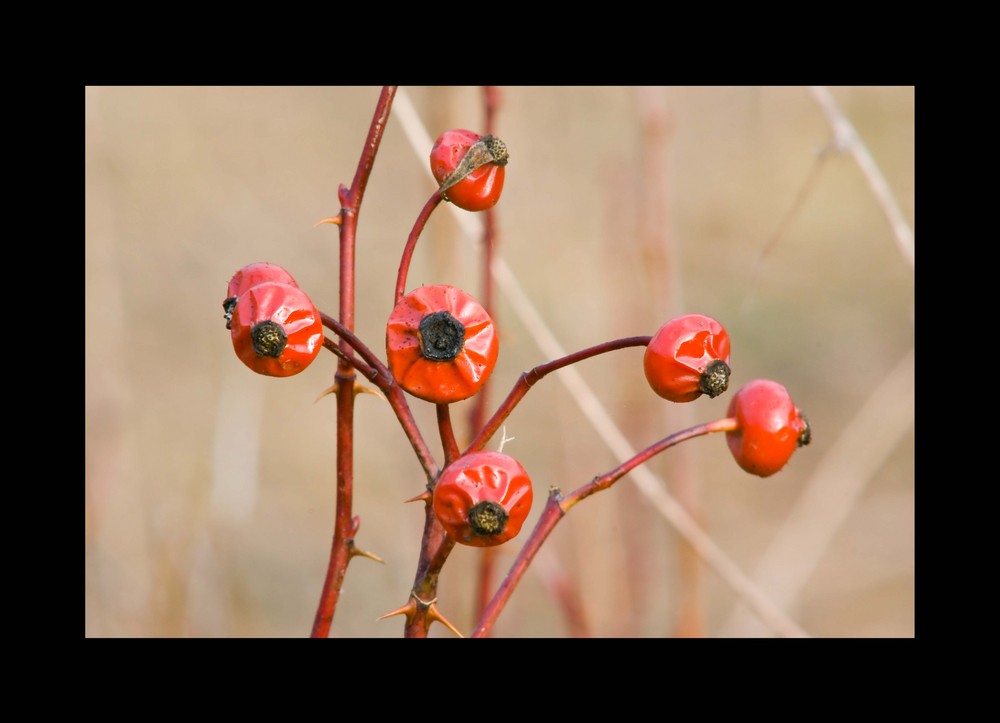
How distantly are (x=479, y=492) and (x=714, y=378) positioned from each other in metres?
0.44

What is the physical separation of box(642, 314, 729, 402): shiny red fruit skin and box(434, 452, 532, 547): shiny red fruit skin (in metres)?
0.31

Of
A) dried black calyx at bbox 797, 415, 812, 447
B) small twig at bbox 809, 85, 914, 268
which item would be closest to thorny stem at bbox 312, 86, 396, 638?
dried black calyx at bbox 797, 415, 812, 447

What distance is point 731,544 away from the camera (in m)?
5.89

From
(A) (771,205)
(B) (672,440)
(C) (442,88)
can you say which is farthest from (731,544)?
(B) (672,440)

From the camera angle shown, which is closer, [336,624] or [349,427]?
[349,427]

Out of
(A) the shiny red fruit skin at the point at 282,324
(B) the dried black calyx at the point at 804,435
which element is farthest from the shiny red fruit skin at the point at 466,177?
(B) the dried black calyx at the point at 804,435

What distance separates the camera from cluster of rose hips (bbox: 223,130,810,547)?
4.66ft

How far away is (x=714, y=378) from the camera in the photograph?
158cm

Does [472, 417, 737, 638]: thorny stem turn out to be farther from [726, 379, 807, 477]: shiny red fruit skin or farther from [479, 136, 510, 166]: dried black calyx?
[479, 136, 510, 166]: dried black calyx

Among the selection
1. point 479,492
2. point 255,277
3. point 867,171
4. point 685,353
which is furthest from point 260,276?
point 867,171

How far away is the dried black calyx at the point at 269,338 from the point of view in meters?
1.45

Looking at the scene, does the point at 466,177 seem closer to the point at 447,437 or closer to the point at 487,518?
the point at 447,437
